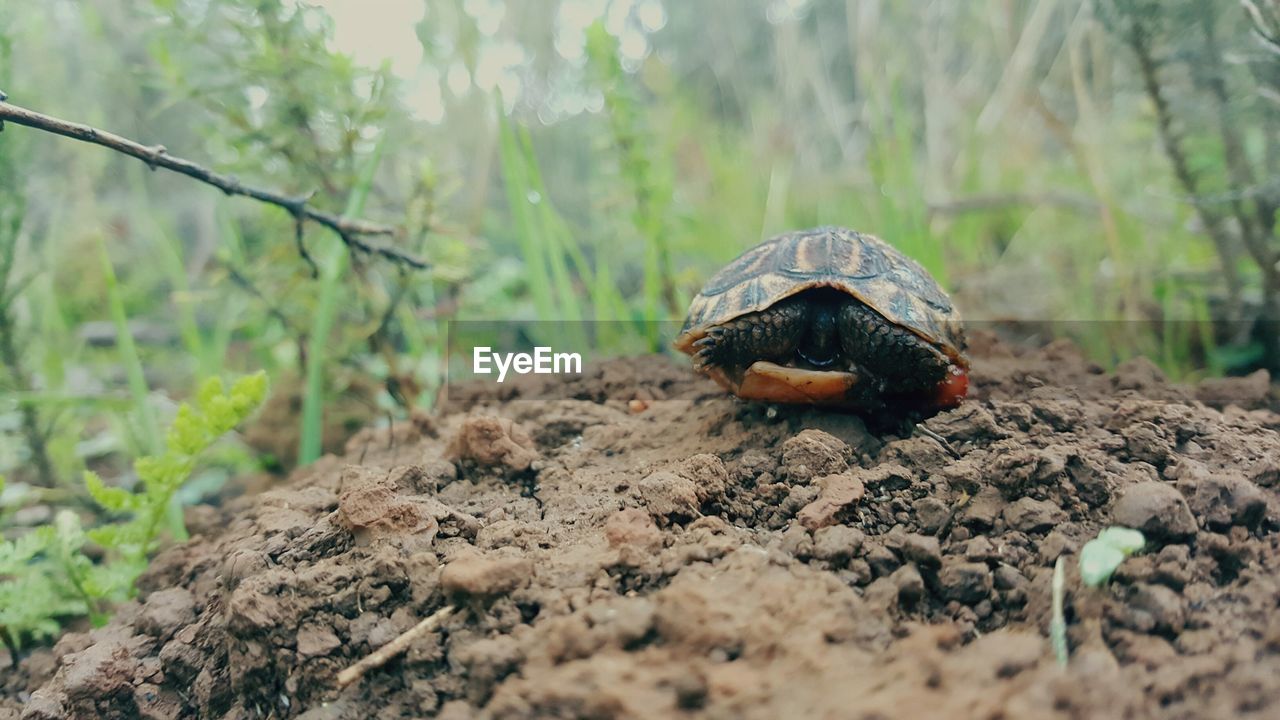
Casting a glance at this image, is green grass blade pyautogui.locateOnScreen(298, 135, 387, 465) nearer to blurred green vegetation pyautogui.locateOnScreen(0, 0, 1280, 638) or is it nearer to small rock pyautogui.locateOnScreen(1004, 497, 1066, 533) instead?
blurred green vegetation pyautogui.locateOnScreen(0, 0, 1280, 638)

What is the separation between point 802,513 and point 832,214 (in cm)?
373

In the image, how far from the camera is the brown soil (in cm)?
110

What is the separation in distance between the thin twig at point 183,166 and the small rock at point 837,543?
1.51 metres

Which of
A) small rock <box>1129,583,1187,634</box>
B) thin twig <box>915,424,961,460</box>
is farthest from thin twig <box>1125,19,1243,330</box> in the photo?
small rock <box>1129,583,1187,634</box>

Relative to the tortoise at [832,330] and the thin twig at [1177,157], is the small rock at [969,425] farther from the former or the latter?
the thin twig at [1177,157]

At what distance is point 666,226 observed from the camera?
353 centimetres

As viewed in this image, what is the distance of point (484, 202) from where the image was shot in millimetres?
4176

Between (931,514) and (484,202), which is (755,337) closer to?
(931,514)

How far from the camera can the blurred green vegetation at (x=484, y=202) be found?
2.84 meters

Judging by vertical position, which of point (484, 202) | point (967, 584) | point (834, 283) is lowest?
point (967, 584)

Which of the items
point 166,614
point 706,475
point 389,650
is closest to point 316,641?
point 389,650

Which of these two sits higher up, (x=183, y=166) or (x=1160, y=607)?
(x=183, y=166)

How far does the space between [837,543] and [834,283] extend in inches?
30.1

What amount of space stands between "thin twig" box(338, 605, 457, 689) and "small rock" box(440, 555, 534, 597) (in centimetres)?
6
